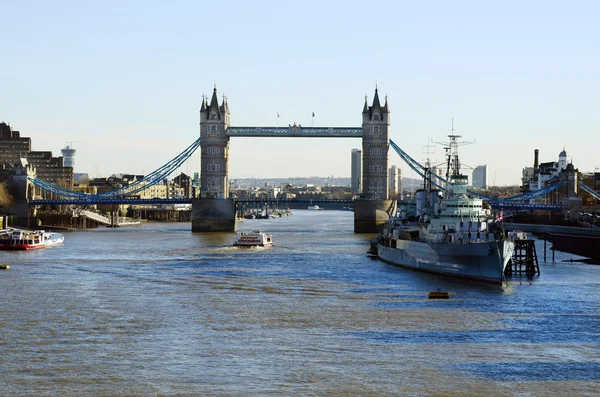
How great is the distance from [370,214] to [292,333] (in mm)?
86469

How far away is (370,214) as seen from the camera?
410 feet

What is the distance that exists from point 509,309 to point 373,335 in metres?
9.63

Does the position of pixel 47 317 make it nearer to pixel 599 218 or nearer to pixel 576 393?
pixel 576 393

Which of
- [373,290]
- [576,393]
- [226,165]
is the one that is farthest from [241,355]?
[226,165]

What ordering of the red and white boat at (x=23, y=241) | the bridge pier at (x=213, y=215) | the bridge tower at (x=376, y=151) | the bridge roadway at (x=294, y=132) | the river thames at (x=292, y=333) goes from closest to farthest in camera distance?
the river thames at (x=292, y=333) < the red and white boat at (x=23, y=241) < the bridge pier at (x=213, y=215) < the bridge roadway at (x=294, y=132) < the bridge tower at (x=376, y=151)

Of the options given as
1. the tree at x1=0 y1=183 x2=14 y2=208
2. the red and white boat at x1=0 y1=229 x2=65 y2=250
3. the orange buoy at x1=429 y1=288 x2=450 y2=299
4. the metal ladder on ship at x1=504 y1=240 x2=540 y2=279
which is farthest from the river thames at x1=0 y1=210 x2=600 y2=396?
the tree at x1=0 y1=183 x2=14 y2=208

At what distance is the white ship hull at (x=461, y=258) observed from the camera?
54.8m

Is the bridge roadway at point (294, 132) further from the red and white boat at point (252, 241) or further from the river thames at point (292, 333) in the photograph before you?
the river thames at point (292, 333)

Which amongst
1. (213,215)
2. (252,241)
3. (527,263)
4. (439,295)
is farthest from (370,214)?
(439,295)

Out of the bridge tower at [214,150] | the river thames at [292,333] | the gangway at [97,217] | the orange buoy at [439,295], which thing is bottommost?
the river thames at [292,333]

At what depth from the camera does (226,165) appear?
130m

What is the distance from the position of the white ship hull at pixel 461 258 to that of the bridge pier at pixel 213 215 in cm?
5782

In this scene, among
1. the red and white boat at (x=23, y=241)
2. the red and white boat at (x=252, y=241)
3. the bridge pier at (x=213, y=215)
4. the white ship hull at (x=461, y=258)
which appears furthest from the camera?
the bridge pier at (x=213, y=215)

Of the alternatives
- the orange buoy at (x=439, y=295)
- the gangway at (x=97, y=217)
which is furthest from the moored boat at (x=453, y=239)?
the gangway at (x=97, y=217)
